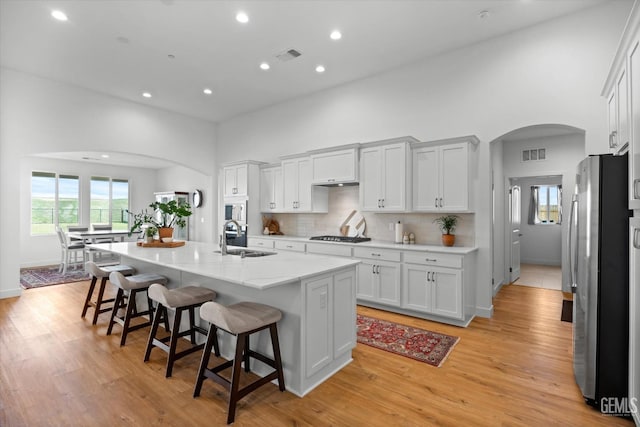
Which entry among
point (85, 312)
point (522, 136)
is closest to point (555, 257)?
point (522, 136)

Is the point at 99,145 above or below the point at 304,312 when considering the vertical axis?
above

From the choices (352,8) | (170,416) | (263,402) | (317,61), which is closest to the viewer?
(170,416)

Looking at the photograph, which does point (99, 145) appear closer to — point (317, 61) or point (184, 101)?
point (184, 101)

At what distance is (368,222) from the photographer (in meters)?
5.09

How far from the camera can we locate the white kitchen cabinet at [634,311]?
185 centimetres

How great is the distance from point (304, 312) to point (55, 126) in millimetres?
5639

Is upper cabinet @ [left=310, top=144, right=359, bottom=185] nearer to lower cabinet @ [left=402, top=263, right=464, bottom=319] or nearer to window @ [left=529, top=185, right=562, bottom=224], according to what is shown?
lower cabinet @ [left=402, top=263, right=464, bottom=319]

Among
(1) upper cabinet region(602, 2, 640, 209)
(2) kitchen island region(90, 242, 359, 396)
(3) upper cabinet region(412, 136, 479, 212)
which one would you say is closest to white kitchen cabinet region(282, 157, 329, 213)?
(3) upper cabinet region(412, 136, 479, 212)

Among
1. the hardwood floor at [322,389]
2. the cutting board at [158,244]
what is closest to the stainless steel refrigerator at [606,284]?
the hardwood floor at [322,389]

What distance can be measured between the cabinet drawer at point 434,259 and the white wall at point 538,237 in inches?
225

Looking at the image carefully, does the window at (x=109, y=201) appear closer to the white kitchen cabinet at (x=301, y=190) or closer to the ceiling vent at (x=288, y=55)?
the white kitchen cabinet at (x=301, y=190)

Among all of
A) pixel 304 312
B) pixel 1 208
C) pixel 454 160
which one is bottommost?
pixel 304 312

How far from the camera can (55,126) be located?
5.21 m

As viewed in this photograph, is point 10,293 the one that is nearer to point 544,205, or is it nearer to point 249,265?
point 249,265
